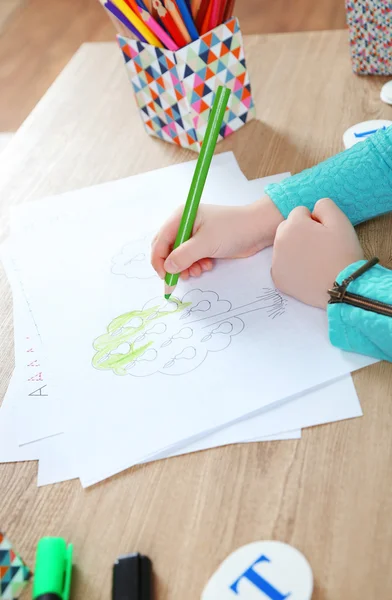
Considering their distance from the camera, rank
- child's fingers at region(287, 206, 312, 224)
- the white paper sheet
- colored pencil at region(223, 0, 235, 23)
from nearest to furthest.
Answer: the white paper sheet → child's fingers at region(287, 206, 312, 224) → colored pencil at region(223, 0, 235, 23)

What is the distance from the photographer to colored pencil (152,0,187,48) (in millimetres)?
667

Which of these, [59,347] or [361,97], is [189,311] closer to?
[59,347]

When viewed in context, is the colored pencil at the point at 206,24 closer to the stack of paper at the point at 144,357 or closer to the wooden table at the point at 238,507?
the stack of paper at the point at 144,357

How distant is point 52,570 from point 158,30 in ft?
1.79

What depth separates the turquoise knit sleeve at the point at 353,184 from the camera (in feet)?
1.98

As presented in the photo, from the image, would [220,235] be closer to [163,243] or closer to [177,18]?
[163,243]

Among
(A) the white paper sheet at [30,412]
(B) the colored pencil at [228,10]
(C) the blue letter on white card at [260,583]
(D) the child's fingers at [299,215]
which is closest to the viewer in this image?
(C) the blue letter on white card at [260,583]

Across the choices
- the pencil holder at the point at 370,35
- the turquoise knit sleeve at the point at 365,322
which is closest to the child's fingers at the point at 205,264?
the turquoise knit sleeve at the point at 365,322

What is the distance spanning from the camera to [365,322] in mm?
490

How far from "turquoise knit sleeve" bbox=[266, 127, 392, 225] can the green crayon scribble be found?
0.52 ft

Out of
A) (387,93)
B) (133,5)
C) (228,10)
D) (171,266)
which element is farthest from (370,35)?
(171,266)

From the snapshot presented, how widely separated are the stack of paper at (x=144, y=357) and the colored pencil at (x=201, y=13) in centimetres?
18

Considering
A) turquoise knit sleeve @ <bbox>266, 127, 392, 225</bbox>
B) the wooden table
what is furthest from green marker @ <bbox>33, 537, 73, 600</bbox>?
turquoise knit sleeve @ <bbox>266, 127, 392, 225</bbox>

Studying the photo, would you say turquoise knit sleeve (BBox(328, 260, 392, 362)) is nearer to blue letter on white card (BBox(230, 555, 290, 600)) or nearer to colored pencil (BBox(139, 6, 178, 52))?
blue letter on white card (BBox(230, 555, 290, 600))
